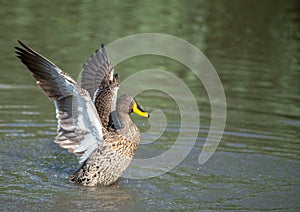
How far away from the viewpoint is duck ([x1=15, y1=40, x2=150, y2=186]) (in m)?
7.23

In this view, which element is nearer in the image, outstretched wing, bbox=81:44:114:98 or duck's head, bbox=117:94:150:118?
duck's head, bbox=117:94:150:118

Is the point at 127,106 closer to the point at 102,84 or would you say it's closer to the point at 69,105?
the point at 69,105

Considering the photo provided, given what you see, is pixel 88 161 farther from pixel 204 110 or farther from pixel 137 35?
pixel 137 35

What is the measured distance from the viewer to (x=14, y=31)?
532 inches

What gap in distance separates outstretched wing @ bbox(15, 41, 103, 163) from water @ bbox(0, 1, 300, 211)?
49cm

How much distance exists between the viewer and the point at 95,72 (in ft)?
29.3

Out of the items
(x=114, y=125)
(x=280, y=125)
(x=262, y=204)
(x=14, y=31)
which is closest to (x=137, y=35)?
(x=14, y=31)

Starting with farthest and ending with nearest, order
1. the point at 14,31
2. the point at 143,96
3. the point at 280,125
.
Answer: the point at 14,31, the point at 143,96, the point at 280,125

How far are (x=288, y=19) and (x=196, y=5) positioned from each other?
7.79 feet

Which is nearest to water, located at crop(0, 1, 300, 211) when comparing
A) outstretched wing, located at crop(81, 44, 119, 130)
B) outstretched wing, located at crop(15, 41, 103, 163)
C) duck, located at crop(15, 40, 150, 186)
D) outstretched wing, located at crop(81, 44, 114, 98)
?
duck, located at crop(15, 40, 150, 186)

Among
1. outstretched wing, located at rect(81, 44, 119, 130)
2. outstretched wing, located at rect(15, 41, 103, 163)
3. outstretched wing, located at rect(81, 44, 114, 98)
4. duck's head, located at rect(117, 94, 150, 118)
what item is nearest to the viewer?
outstretched wing, located at rect(15, 41, 103, 163)

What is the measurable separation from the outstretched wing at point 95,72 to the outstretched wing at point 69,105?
1206 mm

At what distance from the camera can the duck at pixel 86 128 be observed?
7.23 metres

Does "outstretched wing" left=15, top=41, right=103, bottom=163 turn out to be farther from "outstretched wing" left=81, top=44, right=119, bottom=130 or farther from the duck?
"outstretched wing" left=81, top=44, right=119, bottom=130
